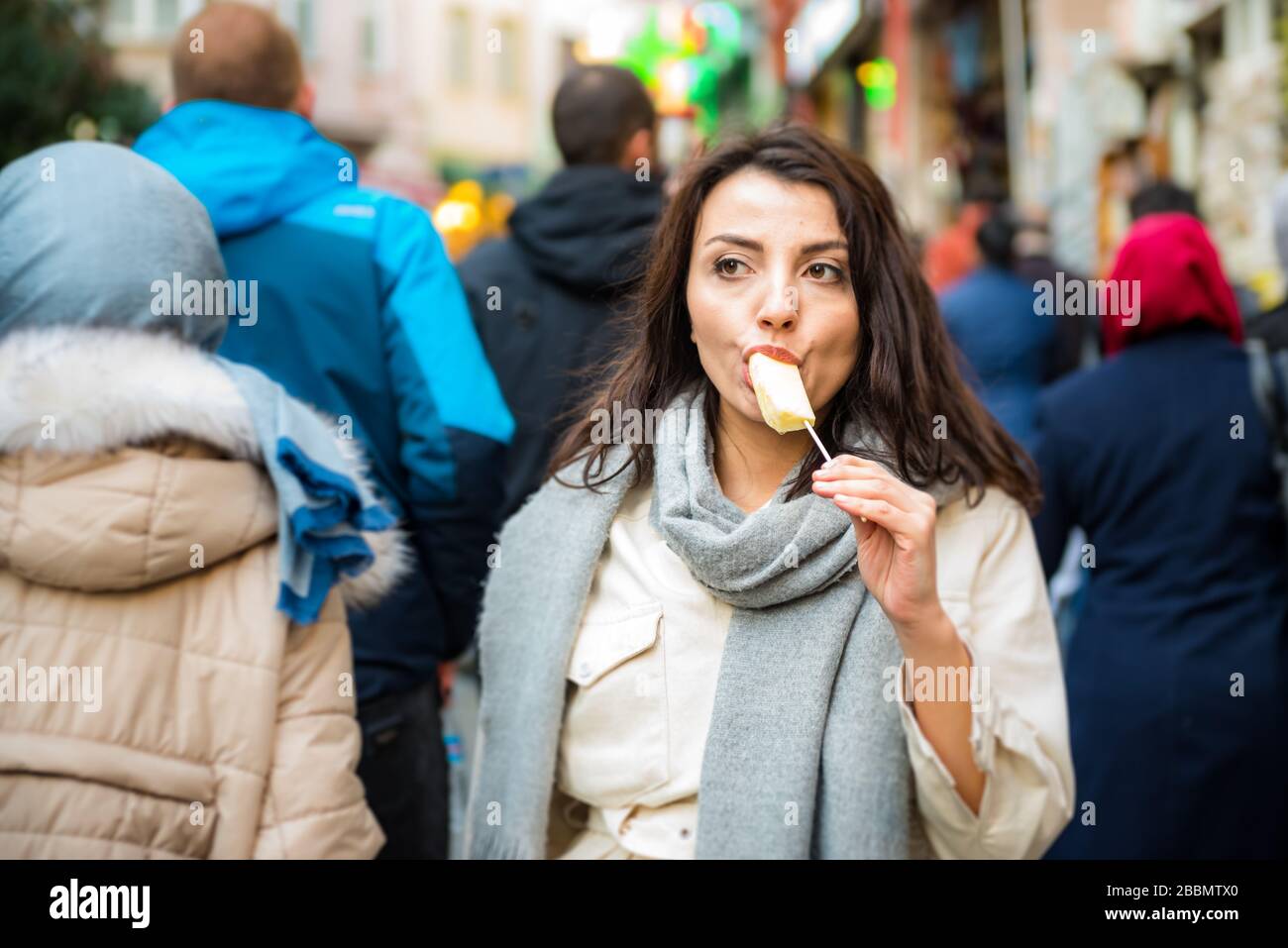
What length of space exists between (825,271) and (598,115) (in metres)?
2.32

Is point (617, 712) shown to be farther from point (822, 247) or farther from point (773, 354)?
point (822, 247)

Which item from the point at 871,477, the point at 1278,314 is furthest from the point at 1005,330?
the point at 871,477

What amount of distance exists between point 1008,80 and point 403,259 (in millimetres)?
14710

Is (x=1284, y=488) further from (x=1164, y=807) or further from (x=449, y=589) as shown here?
(x=449, y=589)

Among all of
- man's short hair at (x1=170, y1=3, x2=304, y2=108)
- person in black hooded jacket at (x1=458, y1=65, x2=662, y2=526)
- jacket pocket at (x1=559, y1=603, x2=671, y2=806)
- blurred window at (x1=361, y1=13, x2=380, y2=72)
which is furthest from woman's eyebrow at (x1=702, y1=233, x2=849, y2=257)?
blurred window at (x1=361, y1=13, x2=380, y2=72)

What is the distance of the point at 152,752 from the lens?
8.18ft

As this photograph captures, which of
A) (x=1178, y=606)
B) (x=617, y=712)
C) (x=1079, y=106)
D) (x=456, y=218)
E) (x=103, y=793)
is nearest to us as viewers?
(x=103, y=793)

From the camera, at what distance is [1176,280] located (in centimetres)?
445

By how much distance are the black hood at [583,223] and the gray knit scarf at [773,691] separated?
6.08 feet

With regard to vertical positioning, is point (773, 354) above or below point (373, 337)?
below

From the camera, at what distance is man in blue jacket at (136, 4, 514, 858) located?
3.53 m

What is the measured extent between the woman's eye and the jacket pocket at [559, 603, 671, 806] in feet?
2.17

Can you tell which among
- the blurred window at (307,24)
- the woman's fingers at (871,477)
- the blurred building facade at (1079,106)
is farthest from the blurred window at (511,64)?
the woman's fingers at (871,477)

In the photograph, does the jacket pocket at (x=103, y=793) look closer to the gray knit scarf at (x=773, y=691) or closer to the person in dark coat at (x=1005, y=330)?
the gray knit scarf at (x=773, y=691)
